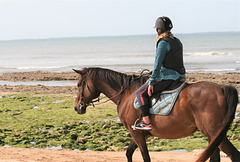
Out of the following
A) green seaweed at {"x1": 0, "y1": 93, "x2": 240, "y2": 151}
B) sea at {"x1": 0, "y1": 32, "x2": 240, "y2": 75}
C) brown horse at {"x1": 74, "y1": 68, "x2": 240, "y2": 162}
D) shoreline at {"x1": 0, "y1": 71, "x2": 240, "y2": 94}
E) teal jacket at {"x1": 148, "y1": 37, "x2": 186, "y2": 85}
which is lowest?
sea at {"x1": 0, "y1": 32, "x2": 240, "y2": 75}

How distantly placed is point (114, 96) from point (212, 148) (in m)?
1.97

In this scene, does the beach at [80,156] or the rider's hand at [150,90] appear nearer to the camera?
the rider's hand at [150,90]

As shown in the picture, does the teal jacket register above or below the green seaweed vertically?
above

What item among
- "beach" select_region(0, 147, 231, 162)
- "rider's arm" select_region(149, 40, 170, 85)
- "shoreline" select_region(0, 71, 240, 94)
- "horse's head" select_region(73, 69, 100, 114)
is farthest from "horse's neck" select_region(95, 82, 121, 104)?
"shoreline" select_region(0, 71, 240, 94)

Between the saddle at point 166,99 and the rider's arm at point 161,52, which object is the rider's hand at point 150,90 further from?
the rider's arm at point 161,52

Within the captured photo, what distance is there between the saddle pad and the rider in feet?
0.34

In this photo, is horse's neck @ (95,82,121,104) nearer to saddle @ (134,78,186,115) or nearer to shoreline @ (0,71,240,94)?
saddle @ (134,78,186,115)

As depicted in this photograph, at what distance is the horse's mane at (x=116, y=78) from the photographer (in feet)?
18.3

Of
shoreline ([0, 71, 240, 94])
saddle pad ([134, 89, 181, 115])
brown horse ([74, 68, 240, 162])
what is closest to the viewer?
brown horse ([74, 68, 240, 162])

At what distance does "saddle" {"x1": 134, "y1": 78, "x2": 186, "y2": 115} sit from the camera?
4.69m

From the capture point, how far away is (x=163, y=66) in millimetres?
4887

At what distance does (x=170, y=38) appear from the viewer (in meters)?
4.80

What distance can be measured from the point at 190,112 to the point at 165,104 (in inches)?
16.3

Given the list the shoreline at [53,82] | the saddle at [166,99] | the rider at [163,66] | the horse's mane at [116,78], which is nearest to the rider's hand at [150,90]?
the rider at [163,66]
